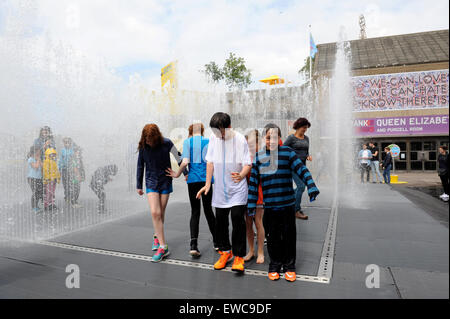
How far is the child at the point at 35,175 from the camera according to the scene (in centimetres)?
618

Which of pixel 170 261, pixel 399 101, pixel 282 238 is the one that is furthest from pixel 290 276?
pixel 399 101

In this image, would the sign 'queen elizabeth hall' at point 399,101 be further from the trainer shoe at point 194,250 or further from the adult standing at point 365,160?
the trainer shoe at point 194,250

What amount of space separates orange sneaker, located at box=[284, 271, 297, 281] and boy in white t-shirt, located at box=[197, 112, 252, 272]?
47 centimetres

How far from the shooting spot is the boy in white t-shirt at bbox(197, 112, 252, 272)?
3402 millimetres

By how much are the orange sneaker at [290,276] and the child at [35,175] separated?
537cm

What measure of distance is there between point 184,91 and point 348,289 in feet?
42.2

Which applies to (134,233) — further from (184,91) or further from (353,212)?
(184,91)

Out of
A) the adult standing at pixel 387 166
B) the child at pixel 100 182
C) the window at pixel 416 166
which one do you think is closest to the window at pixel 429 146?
the window at pixel 416 166

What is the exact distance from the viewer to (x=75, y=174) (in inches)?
265

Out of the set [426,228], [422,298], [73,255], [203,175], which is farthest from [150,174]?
[426,228]

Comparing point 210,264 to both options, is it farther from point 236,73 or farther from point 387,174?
point 236,73

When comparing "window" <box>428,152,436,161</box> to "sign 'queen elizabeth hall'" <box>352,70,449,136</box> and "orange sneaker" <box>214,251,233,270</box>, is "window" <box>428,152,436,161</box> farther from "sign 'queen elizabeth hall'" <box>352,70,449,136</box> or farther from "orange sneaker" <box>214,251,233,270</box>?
"orange sneaker" <box>214,251,233,270</box>

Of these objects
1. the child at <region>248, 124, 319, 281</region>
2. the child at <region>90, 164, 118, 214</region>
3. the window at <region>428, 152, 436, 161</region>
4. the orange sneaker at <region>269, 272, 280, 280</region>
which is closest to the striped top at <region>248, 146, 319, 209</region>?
the child at <region>248, 124, 319, 281</region>

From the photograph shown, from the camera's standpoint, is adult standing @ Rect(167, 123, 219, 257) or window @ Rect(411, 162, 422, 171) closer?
adult standing @ Rect(167, 123, 219, 257)
